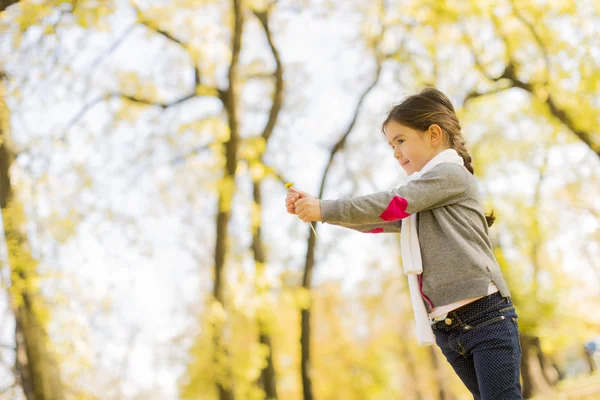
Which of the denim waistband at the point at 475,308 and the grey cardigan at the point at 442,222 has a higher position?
the grey cardigan at the point at 442,222

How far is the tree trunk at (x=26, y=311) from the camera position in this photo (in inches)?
246

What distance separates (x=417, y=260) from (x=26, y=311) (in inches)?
208

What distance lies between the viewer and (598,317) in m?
21.3

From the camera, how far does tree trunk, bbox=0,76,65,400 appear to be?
6.25 metres

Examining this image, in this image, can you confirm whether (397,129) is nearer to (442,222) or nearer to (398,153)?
(398,153)

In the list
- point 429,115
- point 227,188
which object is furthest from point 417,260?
point 227,188

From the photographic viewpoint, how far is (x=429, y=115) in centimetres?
245

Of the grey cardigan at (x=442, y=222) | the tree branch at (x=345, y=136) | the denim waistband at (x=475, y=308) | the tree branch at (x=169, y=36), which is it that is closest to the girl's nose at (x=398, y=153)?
the grey cardigan at (x=442, y=222)

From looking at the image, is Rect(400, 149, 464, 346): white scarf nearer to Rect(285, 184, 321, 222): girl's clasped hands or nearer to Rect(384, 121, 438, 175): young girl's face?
Rect(384, 121, 438, 175): young girl's face

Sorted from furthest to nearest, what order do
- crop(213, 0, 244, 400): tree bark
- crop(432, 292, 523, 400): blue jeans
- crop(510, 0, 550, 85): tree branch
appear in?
crop(510, 0, 550, 85): tree branch, crop(213, 0, 244, 400): tree bark, crop(432, 292, 523, 400): blue jeans

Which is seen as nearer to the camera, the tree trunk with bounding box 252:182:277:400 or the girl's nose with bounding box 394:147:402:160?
the girl's nose with bounding box 394:147:402:160

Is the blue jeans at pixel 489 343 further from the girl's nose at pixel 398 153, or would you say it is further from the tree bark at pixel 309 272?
the tree bark at pixel 309 272

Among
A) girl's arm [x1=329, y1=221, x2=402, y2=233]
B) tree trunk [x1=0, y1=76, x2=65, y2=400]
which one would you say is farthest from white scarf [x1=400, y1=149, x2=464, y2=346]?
tree trunk [x1=0, y1=76, x2=65, y2=400]

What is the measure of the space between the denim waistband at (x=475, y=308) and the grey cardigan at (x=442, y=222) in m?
0.03
